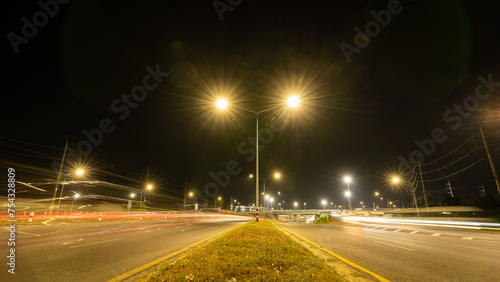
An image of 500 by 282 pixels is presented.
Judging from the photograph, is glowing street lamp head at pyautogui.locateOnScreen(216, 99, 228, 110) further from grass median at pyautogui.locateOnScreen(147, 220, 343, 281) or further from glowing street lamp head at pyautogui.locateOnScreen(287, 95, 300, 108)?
grass median at pyautogui.locateOnScreen(147, 220, 343, 281)

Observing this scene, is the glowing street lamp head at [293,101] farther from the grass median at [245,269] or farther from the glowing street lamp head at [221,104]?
the grass median at [245,269]

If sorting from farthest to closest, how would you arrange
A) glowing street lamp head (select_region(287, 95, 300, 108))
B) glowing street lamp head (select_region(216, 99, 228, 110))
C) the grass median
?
glowing street lamp head (select_region(216, 99, 228, 110)), glowing street lamp head (select_region(287, 95, 300, 108)), the grass median

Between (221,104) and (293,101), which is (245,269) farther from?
(293,101)

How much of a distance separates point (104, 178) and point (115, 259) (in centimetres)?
→ 5669

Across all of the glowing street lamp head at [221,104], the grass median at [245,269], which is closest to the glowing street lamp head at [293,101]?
the glowing street lamp head at [221,104]

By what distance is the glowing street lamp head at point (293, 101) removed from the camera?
1364 cm

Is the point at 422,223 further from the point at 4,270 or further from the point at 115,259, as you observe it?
the point at 4,270

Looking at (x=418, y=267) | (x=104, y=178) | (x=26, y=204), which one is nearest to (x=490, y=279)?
(x=418, y=267)

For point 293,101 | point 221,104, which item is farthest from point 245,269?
point 293,101

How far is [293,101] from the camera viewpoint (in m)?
13.9

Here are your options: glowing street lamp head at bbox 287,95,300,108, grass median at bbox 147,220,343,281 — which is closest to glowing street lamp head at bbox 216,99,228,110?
glowing street lamp head at bbox 287,95,300,108

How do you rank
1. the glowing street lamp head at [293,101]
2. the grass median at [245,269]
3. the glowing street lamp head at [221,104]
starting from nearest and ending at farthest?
the grass median at [245,269], the glowing street lamp head at [293,101], the glowing street lamp head at [221,104]

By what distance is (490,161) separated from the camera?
69.4 feet

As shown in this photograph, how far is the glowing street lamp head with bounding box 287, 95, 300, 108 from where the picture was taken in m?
13.6
